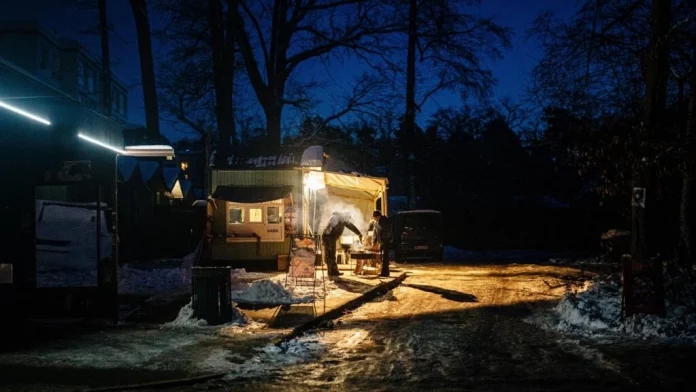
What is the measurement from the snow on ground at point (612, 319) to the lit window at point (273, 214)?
10.7 metres

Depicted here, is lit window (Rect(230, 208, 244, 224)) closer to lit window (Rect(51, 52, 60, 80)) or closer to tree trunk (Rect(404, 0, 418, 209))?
tree trunk (Rect(404, 0, 418, 209))

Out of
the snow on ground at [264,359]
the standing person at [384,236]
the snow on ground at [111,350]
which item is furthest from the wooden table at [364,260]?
the snow on ground at [264,359]

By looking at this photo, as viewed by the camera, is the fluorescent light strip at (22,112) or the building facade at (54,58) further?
the building facade at (54,58)

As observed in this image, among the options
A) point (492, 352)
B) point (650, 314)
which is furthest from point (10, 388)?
point (650, 314)

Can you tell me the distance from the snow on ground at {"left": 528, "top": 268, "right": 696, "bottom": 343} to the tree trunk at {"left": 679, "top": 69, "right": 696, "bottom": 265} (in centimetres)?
180

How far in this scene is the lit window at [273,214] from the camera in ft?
72.8

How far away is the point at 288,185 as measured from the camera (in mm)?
22141

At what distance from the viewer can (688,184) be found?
16.7 m

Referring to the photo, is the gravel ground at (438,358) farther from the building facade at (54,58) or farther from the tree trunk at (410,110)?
the building facade at (54,58)

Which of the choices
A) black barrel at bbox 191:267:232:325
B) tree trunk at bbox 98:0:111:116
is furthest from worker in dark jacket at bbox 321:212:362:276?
tree trunk at bbox 98:0:111:116

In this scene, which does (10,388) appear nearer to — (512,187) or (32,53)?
(512,187)

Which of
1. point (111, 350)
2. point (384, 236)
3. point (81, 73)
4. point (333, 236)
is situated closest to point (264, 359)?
point (111, 350)

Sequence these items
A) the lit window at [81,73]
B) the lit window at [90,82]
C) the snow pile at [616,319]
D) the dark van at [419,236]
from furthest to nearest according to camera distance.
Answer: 1. the lit window at [90,82]
2. the lit window at [81,73]
3. the dark van at [419,236]
4. the snow pile at [616,319]

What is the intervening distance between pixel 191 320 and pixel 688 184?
473 inches
